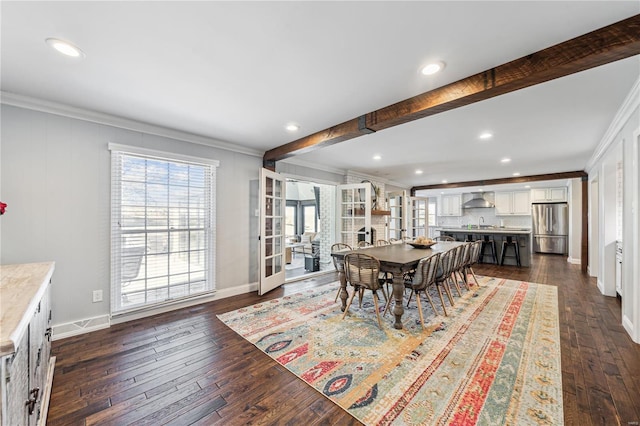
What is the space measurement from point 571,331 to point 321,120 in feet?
11.9

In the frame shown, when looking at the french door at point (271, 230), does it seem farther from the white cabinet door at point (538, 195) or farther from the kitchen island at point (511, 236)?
the white cabinet door at point (538, 195)

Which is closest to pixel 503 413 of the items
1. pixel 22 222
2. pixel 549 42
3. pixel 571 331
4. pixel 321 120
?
pixel 571 331

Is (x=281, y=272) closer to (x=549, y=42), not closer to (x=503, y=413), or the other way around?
(x=503, y=413)

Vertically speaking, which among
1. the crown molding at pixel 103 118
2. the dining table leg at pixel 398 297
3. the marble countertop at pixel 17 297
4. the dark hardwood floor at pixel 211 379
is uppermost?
the crown molding at pixel 103 118

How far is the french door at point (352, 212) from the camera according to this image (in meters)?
5.93

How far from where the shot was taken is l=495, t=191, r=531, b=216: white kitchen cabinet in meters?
9.07

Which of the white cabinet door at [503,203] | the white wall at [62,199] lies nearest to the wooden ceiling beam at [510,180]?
the white cabinet door at [503,203]

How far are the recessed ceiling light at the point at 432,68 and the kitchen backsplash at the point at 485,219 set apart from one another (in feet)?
31.5

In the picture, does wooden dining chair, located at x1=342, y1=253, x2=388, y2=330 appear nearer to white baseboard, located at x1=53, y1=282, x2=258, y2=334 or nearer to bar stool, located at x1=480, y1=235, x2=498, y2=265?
white baseboard, located at x1=53, y1=282, x2=258, y2=334

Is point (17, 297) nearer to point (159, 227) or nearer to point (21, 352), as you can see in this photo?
point (21, 352)

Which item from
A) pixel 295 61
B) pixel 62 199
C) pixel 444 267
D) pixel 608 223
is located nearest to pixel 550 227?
Answer: pixel 608 223

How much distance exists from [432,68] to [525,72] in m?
0.62

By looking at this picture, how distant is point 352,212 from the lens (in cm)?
600

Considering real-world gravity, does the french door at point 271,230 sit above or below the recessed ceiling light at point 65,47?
below
